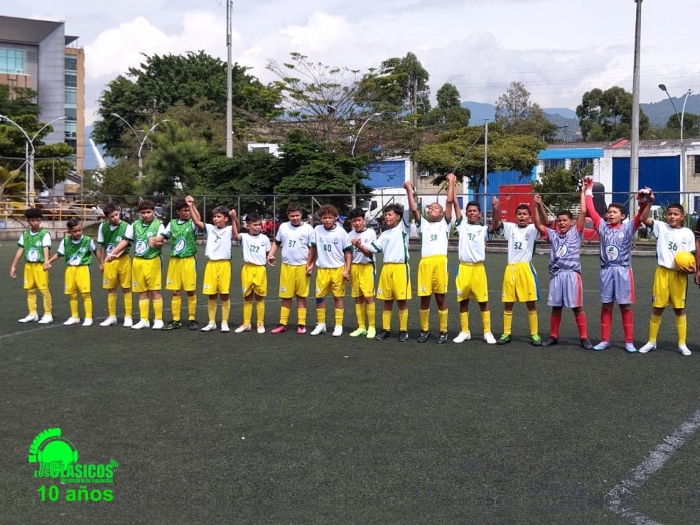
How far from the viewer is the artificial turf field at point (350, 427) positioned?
4.34 meters

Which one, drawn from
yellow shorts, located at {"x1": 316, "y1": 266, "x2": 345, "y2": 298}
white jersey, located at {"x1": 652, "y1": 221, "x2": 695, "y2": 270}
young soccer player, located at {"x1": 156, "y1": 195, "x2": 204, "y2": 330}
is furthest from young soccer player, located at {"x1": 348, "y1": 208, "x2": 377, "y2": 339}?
white jersey, located at {"x1": 652, "y1": 221, "x2": 695, "y2": 270}

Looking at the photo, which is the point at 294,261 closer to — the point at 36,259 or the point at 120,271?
the point at 120,271

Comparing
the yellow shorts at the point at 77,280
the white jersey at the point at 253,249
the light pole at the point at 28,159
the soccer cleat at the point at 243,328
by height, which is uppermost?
the light pole at the point at 28,159

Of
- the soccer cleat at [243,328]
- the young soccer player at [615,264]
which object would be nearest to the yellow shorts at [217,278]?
the soccer cleat at [243,328]

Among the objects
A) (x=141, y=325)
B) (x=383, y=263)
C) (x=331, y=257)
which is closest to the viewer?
(x=383, y=263)

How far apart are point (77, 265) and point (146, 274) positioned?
1.11 m

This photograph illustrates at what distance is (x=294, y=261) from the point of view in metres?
10.0

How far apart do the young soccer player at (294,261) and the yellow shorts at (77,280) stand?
8.84 ft

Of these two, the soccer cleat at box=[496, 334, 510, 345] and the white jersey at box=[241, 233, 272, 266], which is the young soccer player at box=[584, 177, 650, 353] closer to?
the soccer cleat at box=[496, 334, 510, 345]

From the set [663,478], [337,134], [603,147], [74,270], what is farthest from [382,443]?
[603,147]

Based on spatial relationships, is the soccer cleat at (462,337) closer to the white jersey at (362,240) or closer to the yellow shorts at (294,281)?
the white jersey at (362,240)

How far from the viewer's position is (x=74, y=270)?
10.6 meters

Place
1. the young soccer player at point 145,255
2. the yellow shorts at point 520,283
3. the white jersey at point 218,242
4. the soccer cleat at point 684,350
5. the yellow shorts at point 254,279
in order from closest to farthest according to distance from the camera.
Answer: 1. the soccer cleat at point 684,350
2. the yellow shorts at point 520,283
3. the yellow shorts at point 254,279
4. the white jersey at point 218,242
5. the young soccer player at point 145,255

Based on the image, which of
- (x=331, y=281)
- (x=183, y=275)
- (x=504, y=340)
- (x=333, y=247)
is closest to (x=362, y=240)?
(x=333, y=247)
